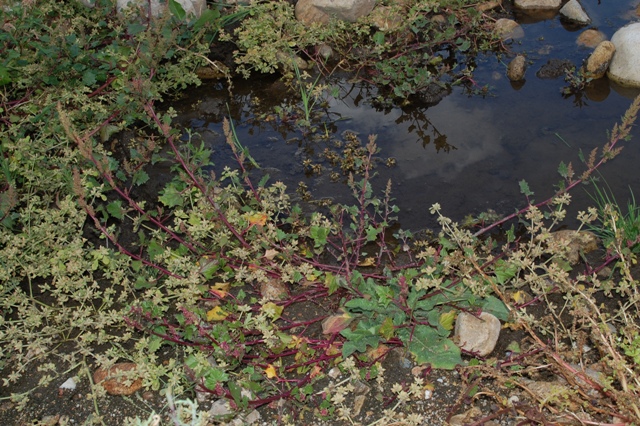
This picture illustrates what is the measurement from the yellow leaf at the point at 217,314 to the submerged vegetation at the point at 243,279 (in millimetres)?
11

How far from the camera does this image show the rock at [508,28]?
223 inches

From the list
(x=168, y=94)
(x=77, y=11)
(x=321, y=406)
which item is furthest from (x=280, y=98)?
(x=321, y=406)

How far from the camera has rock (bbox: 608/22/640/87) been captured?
5078mm

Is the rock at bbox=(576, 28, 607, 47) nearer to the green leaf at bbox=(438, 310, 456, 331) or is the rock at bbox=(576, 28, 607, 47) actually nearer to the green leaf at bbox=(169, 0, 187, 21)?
the green leaf at bbox=(169, 0, 187, 21)

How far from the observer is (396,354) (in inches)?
121

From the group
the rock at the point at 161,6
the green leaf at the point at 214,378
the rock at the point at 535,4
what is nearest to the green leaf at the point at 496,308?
the green leaf at the point at 214,378

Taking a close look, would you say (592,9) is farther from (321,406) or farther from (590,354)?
(321,406)

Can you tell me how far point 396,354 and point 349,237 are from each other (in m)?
0.75

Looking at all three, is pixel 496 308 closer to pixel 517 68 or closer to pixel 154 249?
pixel 154 249

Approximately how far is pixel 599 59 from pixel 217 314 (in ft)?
12.7

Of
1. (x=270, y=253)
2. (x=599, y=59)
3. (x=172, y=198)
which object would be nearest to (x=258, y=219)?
(x=270, y=253)

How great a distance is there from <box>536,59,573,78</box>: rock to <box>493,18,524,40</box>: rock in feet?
1.77

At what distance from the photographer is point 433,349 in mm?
2941

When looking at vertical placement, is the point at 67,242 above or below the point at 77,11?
below
